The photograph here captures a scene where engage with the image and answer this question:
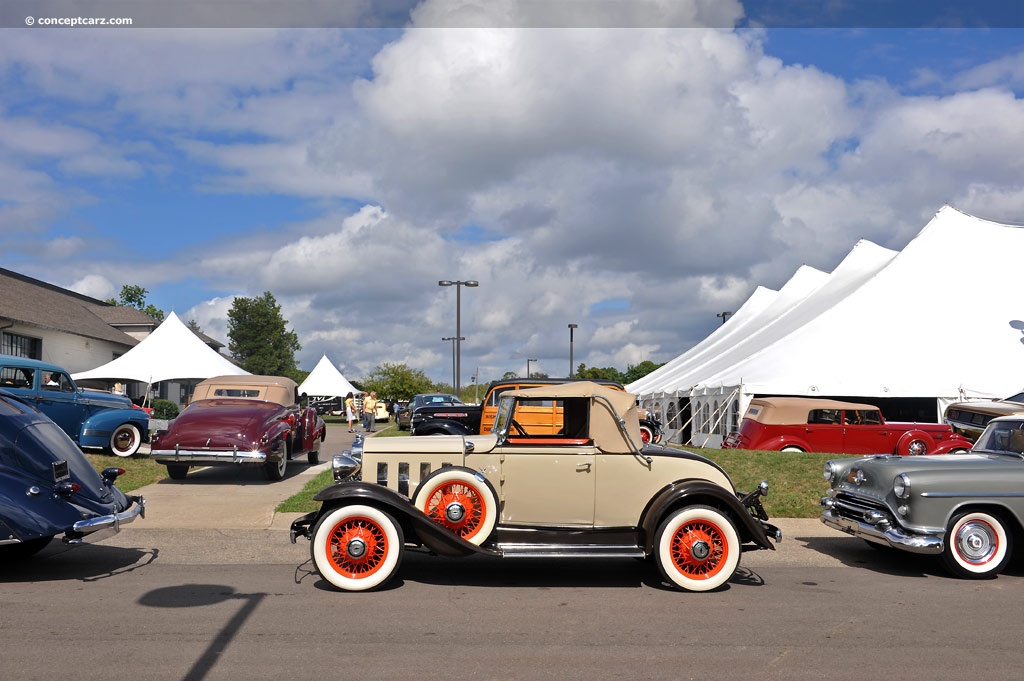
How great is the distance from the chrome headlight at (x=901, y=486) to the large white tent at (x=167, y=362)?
23924mm

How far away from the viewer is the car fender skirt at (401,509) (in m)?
6.73

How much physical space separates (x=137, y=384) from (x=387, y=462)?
3906 cm

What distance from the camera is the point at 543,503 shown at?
7.10 m

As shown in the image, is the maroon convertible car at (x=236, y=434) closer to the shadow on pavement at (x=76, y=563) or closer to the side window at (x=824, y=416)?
the shadow on pavement at (x=76, y=563)

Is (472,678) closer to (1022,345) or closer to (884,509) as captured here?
(884,509)

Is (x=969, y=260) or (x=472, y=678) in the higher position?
(x=969, y=260)

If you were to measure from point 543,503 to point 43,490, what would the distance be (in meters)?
4.13

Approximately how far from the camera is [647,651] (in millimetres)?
5258

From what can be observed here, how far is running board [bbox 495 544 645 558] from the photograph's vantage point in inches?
268

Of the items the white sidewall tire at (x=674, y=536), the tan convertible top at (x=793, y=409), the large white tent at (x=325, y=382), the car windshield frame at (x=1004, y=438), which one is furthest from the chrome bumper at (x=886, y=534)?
the large white tent at (x=325, y=382)

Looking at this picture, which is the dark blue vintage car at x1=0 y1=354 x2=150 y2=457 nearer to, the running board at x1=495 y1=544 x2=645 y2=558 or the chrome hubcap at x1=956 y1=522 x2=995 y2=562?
the running board at x1=495 y1=544 x2=645 y2=558

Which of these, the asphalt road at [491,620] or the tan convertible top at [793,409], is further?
the tan convertible top at [793,409]

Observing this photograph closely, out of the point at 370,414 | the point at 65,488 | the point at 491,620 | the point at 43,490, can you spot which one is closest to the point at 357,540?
the point at 491,620

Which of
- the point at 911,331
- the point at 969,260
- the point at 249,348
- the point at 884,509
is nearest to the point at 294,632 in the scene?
the point at 884,509
